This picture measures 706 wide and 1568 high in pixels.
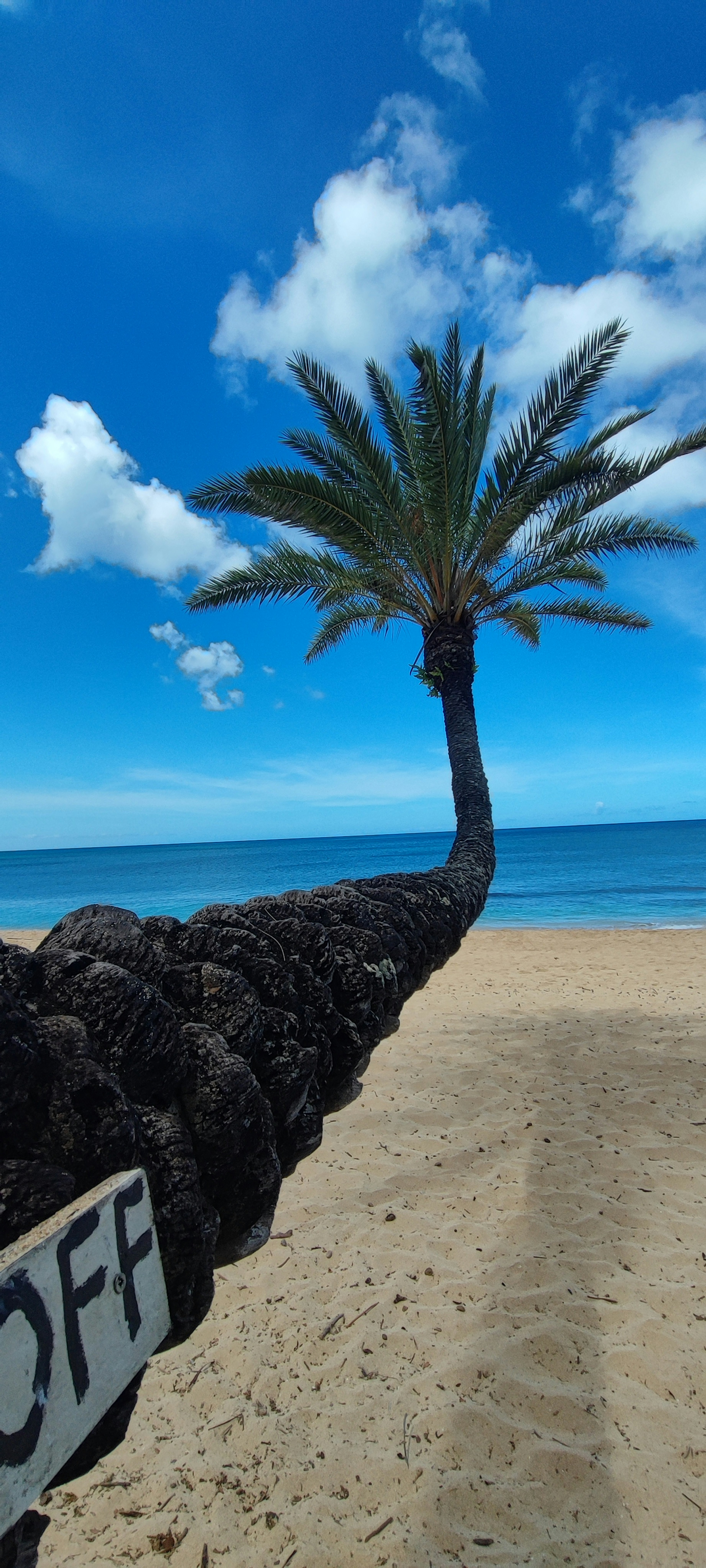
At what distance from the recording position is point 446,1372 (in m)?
2.87

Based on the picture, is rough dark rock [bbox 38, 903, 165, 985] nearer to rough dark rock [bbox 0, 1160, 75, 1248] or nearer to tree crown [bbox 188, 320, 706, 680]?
rough dark rock [bbox 0, 1160, 75, 1248]

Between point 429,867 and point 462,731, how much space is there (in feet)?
143

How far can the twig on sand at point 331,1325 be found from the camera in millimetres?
3117

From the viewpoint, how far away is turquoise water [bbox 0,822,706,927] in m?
25.3

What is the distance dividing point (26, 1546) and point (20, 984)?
0.81 metres

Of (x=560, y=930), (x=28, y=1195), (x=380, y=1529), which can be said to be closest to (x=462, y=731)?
(x=380, y=1529)

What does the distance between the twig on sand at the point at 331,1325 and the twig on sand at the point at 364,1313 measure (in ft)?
0.16

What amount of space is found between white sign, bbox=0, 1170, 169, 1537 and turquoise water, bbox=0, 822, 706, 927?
40.4ft

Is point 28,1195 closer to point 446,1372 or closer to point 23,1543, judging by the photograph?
point 23,1543

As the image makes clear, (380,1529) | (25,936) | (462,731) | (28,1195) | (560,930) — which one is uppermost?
(462,731)

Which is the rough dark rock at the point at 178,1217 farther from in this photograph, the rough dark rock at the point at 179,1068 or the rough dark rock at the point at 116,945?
the rough dark rock at the point at 116,945

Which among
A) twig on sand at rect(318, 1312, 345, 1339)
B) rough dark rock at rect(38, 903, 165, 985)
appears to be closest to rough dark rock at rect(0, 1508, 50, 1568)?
rough dark rock at rect(38, 903, 165, 985)

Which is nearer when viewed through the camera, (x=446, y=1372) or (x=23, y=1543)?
(x=23, y=1543)

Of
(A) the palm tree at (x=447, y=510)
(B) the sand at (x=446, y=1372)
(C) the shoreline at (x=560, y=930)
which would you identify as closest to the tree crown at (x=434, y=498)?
(A) the palm tree at (x=447, y=510)
